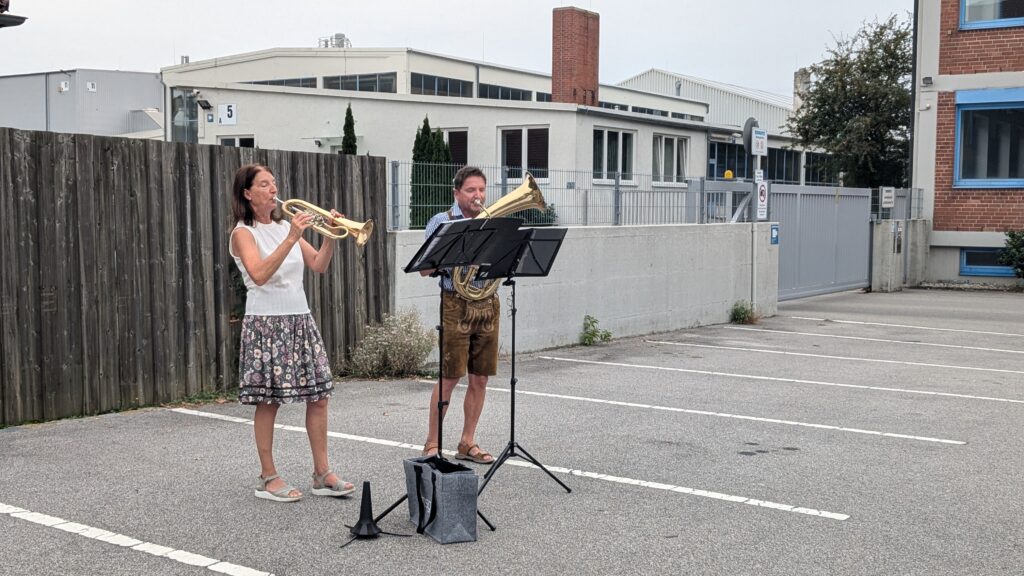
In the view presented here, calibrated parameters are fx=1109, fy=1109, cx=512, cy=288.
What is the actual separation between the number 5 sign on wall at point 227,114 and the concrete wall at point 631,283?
16.2m

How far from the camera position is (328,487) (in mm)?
6320

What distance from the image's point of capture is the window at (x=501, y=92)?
42.6 metres

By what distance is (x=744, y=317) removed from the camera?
17.2 meters

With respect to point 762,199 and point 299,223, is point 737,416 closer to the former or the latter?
point 299,223

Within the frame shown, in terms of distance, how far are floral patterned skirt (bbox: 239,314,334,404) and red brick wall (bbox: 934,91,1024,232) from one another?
2178 centimetres

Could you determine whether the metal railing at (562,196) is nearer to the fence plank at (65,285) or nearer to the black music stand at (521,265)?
the black music stand at (521,265)

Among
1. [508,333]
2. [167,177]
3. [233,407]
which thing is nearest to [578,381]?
[508,333]

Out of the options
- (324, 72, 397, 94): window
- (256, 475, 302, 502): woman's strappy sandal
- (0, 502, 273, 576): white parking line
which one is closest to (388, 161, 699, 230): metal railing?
(256, 475, 302, 502): woman's strappy sandal

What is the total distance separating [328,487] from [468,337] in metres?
1.37

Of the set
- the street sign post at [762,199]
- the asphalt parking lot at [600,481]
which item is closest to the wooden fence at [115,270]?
the asphalt parking lot at [600,481]

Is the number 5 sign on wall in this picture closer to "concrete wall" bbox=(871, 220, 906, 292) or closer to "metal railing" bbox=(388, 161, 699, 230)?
"metal railing" bbox=(388, 161, 699, 230)

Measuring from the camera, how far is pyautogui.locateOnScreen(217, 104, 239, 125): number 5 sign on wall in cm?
2903

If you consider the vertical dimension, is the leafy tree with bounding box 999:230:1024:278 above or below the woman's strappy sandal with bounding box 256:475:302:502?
above

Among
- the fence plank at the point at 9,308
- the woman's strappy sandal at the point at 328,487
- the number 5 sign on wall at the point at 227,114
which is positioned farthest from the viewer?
the number 5 sign on wall at the point at 227,114
